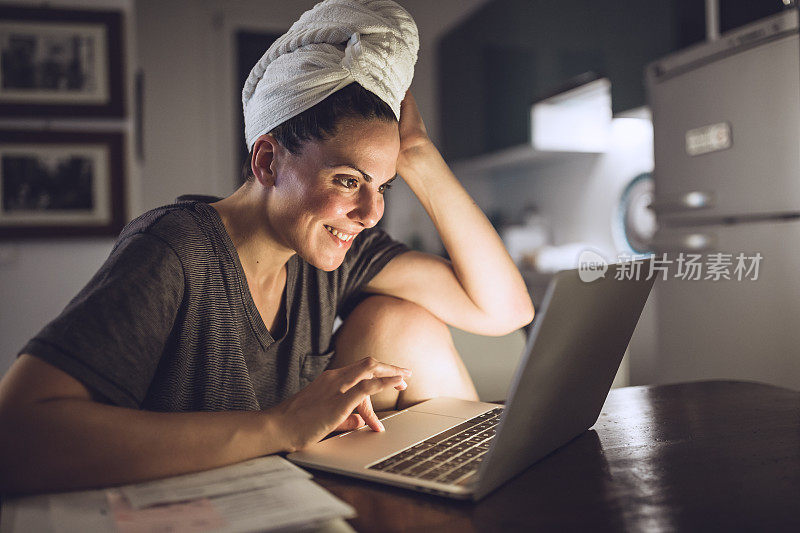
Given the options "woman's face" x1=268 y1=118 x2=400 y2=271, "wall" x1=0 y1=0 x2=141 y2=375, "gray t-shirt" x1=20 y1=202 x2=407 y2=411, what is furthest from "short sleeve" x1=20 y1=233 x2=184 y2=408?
"wall" x1=0 y1=0 x2=141 y2=375

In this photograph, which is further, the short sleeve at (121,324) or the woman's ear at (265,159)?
the woman's ear at (265,159)

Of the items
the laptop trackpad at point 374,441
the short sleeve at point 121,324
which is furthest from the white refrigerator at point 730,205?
the short sleeve at point 121,324

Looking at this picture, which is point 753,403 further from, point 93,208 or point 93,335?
point 93,208

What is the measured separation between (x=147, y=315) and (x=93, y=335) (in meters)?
0.09

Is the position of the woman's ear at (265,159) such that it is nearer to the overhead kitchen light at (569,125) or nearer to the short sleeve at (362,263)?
the short sleeve at (362,263)

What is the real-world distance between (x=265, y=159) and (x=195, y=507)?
0.65m

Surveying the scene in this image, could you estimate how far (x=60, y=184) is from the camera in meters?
2.91

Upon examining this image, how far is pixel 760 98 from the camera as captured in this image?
2006 mm

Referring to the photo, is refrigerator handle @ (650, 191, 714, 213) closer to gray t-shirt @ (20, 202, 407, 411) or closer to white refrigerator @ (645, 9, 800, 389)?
white refrigerator @ (645, 9, 800, 389)

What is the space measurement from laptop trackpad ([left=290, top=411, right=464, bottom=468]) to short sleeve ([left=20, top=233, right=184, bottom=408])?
0.21 meters

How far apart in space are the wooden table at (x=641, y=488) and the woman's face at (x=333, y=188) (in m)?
0.46

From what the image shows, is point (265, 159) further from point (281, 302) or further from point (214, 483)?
point (214, 483)

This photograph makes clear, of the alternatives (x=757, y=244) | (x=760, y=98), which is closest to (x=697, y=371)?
(x=757, y=244)

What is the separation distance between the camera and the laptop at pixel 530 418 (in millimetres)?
577
